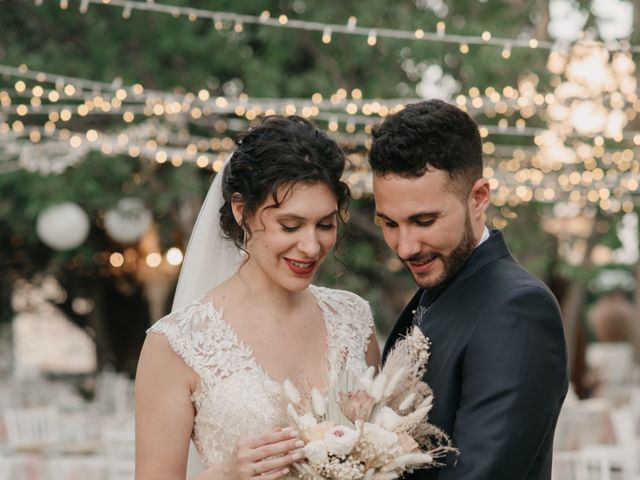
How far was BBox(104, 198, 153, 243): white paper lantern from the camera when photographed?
10727 millimetres

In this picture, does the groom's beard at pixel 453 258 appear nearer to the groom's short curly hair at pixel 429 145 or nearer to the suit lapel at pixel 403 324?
the groom's short curly hair at pixel 429 145

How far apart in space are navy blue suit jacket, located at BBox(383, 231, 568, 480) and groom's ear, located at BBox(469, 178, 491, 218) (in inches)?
4.3

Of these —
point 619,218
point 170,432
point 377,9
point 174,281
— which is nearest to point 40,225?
point 377,9

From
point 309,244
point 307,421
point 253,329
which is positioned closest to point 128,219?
point 253,329

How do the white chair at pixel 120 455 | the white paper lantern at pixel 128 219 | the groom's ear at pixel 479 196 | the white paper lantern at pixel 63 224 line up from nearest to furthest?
the groom's ear at pixel 479 196, the white chair at pixel 120 455, the white paper lantern at pixel 63 224, the white paper lantern at pixel 128 219

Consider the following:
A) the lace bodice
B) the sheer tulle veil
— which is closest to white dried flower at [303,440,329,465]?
the lace bodice

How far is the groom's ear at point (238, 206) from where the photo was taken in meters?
3.33

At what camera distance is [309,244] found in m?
3.14

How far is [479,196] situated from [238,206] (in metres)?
0.78

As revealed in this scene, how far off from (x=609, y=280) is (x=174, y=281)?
12.4m

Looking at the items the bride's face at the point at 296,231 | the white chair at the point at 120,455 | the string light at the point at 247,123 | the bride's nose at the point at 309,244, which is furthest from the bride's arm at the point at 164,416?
the white chair at the point at 120,455

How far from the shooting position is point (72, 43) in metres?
11.3

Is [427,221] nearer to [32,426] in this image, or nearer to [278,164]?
[278,164]

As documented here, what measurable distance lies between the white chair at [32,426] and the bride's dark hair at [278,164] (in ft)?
22.5
